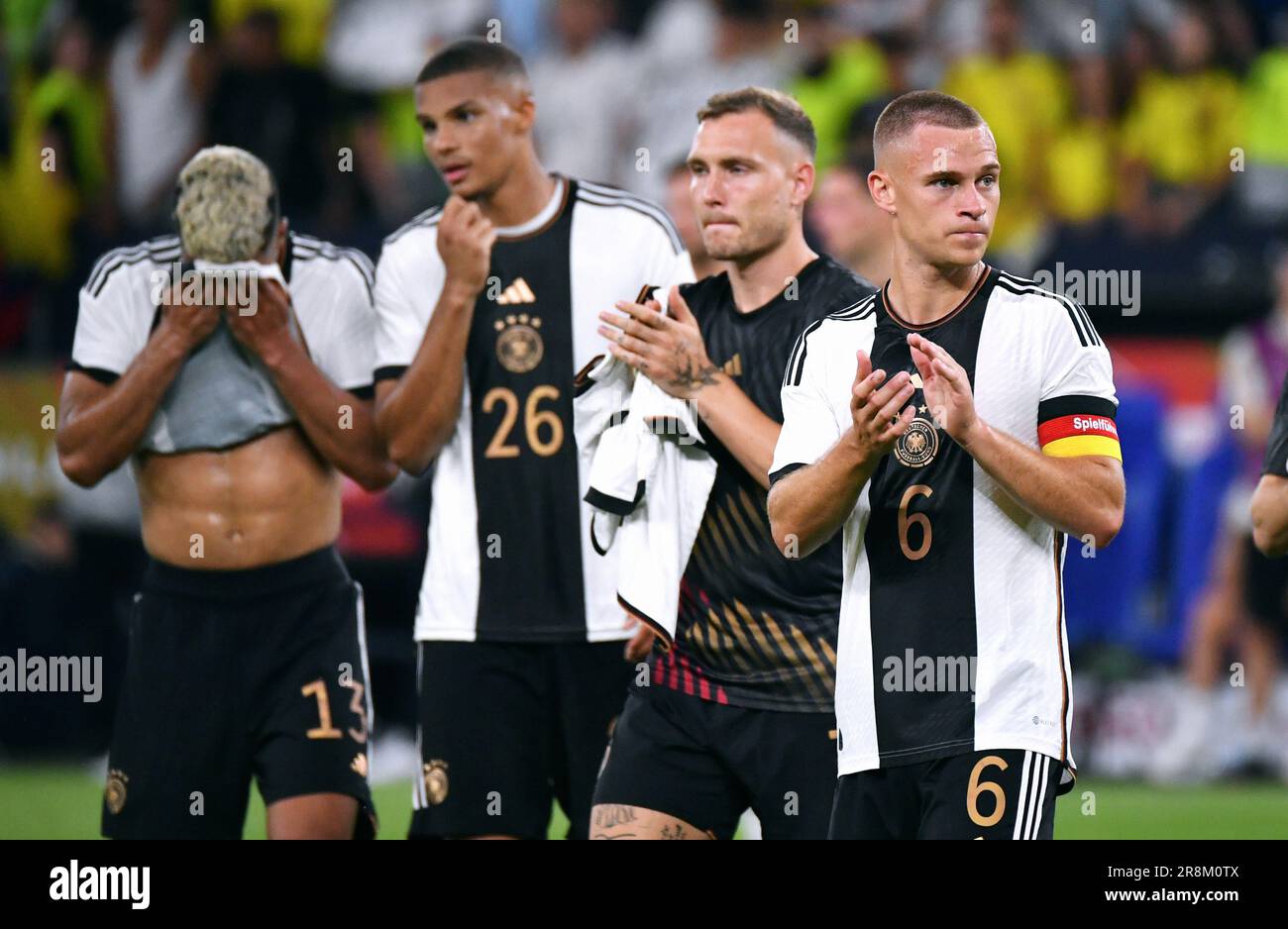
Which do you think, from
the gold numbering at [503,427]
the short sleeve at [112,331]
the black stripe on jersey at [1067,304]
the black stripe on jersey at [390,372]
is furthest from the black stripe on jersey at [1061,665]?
the short sleeve at [112,331]

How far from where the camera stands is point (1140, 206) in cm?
1079

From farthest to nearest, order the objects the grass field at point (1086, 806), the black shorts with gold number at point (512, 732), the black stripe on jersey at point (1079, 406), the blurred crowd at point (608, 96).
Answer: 1. the blurred crowd at point (608, 96)
2. the grass field at point (1086, 806)
3. the black shorts with gold number at point (512, 732)
4. the black stripe on jersey at point (1079, 406)

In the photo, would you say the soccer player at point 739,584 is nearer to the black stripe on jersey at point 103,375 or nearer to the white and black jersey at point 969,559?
the white and black jersey at point 969,559

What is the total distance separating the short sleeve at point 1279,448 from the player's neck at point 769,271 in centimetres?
134

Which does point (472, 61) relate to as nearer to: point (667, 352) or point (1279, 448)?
point (667, 352)

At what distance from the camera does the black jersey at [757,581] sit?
16.1ft

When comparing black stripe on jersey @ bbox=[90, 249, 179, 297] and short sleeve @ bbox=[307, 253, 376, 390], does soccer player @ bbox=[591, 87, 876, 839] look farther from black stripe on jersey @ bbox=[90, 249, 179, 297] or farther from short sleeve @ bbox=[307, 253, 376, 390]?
black stripe on jersey @ bbox=[90, 249, 179, 297]

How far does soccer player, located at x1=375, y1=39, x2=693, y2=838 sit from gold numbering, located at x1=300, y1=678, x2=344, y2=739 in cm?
36

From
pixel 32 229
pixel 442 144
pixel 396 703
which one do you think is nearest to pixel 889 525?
pixel 442 144

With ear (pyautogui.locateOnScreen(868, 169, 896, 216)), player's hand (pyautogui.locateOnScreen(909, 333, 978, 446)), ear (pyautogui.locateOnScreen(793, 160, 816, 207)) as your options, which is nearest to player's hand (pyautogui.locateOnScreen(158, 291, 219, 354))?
ear (pyautogui.locateOnScreen(793, 160, 816, 207))

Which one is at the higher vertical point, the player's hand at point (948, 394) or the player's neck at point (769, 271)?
the player's neck at point (769, 271)

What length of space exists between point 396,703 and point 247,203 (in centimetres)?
506

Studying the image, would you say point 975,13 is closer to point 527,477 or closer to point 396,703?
point 396,703
